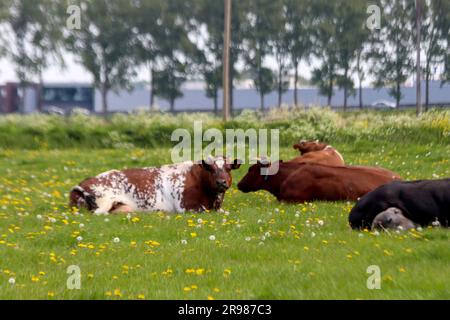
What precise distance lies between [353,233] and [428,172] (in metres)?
8.51

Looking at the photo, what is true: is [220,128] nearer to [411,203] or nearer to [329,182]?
[329,182]

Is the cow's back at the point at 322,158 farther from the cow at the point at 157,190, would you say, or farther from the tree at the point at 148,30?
the tree at the point at 148,30

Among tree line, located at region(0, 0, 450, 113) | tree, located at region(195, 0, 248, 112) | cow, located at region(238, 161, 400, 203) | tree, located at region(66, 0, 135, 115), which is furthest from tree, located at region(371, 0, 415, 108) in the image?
cow, located at region(238, 161, 400, 203)

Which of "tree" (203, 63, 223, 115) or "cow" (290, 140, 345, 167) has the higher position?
"tree" (203, 63, 223, 115)

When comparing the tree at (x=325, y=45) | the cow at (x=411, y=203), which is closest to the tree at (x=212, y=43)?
the tree at (x=325, y=45)

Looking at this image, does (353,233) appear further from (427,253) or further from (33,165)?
(33,165)

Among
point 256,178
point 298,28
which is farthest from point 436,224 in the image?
point 298,28

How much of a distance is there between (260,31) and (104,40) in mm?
13774

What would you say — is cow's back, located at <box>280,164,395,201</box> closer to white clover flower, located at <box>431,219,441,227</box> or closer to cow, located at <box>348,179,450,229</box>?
cow, located at <box>348,179,450,229</box>

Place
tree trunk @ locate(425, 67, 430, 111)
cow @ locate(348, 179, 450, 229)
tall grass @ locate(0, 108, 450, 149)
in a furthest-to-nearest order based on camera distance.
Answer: tree trunk @ locate(425, 67, 430, 111) → tall grass @ locate(0, 108, 450, 149) → cow @ locate(348, 179, 450, 229)

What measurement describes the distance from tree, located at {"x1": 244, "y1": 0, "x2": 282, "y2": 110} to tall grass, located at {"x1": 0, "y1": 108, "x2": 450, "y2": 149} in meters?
23.0

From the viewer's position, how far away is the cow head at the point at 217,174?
13656 mm

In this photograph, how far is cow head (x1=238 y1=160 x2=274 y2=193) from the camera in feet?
49.4

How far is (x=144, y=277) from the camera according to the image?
7.94m
